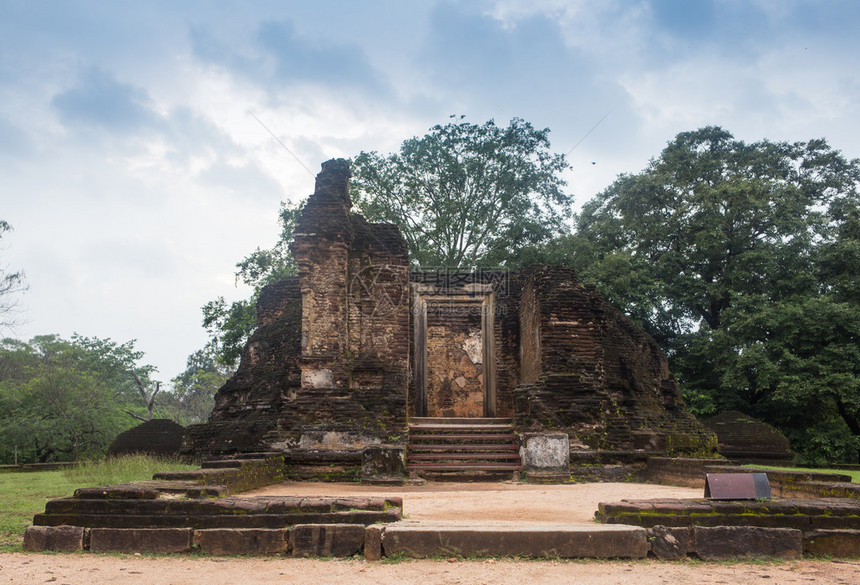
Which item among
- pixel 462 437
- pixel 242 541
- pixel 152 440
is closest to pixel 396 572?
pixel 242 541

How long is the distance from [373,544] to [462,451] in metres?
6.49

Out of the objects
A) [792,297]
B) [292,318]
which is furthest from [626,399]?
[792,297]

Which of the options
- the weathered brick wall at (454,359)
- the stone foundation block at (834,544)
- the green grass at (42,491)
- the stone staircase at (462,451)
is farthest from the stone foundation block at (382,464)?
the weathered brick wall at (454,359)

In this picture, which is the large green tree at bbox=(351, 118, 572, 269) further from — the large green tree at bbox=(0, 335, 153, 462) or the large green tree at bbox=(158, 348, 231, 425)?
the large green tree at bbox=(158, 348, 231, 425)

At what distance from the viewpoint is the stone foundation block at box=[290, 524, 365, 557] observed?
4.94m

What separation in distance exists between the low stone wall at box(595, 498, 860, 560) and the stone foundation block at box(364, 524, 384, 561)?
72.3 inches

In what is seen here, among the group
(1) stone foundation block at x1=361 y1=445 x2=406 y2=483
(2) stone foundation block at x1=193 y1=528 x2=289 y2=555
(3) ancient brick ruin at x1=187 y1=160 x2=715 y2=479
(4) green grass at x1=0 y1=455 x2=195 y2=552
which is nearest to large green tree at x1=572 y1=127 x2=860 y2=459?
(3) ancient brick ruin at x1=187 y1=160 x2=715 y2=479

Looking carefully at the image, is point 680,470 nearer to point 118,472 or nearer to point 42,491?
point 118,472

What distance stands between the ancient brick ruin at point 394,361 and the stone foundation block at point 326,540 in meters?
4.91

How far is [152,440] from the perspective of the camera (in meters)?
17.9

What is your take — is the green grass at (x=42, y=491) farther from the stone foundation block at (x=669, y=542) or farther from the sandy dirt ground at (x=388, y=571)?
the stone foundation block at (x=669, y=542)

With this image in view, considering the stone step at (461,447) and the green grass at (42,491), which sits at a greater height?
the stone step at (461,447)

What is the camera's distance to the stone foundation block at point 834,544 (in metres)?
5.03

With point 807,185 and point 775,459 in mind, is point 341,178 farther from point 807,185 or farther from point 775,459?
point 807,185
